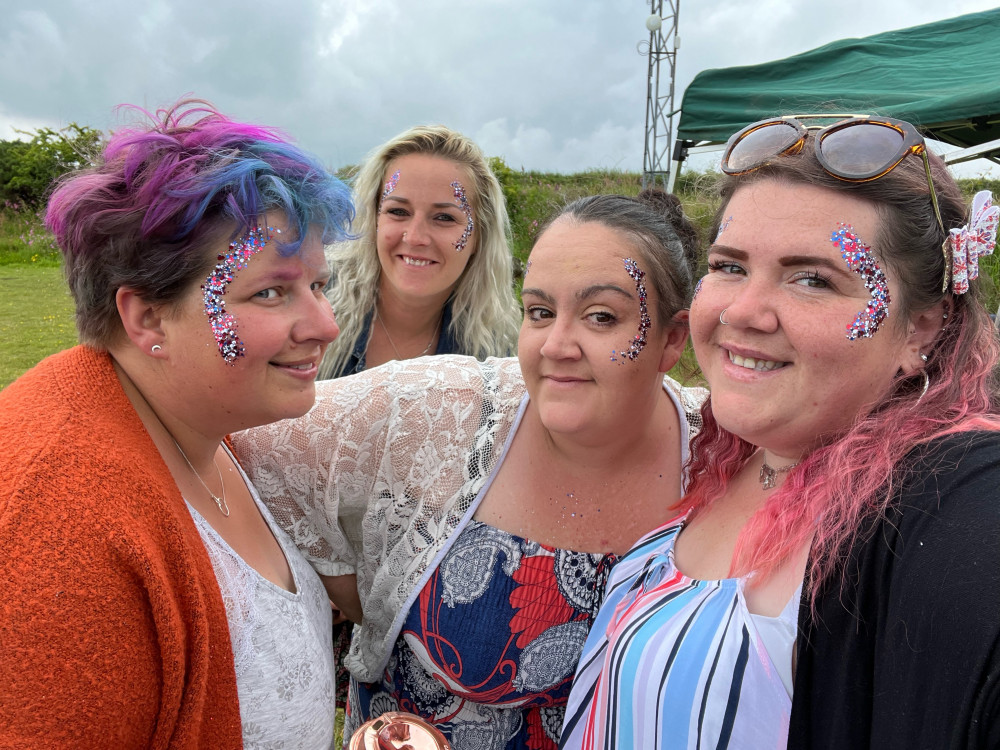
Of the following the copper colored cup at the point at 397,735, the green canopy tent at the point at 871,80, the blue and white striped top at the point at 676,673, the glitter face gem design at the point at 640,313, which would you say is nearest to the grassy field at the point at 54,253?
the glitter face gem design at the point at 640,313

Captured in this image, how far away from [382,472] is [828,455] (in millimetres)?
1095

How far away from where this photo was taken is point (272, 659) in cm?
148

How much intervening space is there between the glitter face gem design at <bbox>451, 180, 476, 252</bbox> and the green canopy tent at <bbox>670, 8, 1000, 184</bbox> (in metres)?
2.64

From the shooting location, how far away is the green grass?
777 cm

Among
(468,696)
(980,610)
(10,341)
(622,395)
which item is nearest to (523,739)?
(468,696)

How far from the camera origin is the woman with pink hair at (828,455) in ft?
3.43

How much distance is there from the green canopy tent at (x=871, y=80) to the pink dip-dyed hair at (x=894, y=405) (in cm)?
407

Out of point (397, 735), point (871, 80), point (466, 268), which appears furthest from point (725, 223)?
point (871, 80)

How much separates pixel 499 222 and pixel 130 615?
2961 millimetres

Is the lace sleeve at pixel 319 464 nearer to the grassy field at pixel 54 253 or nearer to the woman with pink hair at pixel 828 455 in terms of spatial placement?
the grassy field at pixel 54 253

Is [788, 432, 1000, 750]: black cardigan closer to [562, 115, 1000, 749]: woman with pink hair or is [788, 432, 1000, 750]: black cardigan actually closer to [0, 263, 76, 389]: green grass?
[562, 115, 1000, 749]: woman with pink hair

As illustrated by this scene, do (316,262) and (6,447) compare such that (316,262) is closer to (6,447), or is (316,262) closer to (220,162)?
(220,162)

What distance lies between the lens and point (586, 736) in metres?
1.55

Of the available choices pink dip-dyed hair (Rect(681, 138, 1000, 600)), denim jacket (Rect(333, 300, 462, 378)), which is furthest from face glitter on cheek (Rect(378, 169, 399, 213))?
pink dip-dyed hair (Rect(681, 138, 1000, 600))
